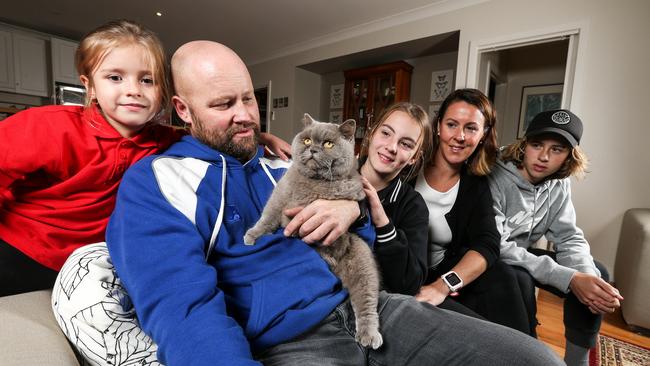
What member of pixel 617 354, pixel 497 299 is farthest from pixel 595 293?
pixel 617 354

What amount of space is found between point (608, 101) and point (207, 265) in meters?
3.42

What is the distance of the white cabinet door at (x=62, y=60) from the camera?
17.0ft

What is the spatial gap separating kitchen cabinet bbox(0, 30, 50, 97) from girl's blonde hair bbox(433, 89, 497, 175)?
673cm

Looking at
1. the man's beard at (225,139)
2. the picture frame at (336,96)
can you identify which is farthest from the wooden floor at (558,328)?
the picture frame at (336,96)

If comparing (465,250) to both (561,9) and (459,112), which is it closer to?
(459,112)

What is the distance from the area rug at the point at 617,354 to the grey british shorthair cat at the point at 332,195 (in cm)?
160

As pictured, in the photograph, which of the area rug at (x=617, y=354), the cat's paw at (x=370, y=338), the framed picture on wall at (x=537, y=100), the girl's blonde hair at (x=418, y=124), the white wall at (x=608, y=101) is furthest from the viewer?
the framed picture on wall at (x=537, y=100)

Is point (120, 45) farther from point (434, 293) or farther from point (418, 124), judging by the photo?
point (434, 293)

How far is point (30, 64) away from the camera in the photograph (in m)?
5.10

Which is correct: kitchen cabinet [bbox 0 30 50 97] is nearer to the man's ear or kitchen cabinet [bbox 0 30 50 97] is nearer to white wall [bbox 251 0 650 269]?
the man's ear

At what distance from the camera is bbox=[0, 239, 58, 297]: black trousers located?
0.83 m

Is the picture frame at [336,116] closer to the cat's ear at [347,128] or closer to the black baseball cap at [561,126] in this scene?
the black baseball cap at [561,126]

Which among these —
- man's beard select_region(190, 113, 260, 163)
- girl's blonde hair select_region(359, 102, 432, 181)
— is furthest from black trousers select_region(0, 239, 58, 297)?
girl's blonde hair select_region(359, 102, 432, 181)

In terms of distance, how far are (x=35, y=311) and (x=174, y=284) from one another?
40 cm
